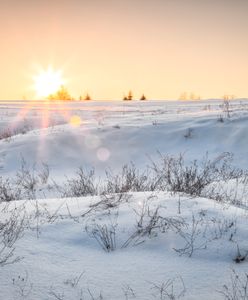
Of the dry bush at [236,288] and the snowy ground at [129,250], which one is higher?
the snowy ground at [129,250]

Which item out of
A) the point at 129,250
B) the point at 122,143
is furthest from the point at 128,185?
the point at 122,143

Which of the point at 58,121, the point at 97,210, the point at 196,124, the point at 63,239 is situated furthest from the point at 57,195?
the point at 58,121

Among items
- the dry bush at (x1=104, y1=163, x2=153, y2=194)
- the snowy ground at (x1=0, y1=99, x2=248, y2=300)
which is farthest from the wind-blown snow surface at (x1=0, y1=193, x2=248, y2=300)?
the dry bush at (x1=104, y1=163, x2=153, y2=194)

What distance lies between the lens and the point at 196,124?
1195cm

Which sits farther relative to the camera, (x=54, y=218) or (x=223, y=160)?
(x=223, y=160)

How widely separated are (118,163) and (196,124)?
3.02m

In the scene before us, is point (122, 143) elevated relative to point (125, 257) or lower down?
elevated

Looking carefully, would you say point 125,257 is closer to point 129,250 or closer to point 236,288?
point 129,250

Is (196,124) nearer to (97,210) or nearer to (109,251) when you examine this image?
(97,210)

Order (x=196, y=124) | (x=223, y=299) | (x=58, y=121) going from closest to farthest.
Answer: (x=223, y=299), (x=196, y=124), (x=58, y=121)

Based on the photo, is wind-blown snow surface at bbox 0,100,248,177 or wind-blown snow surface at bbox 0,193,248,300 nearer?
wind-blown snow surface at bbox 0,193,248,300

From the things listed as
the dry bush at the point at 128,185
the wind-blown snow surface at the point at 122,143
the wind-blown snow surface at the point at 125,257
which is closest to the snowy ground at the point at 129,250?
the wind-blown snow surface at the point at 125,257

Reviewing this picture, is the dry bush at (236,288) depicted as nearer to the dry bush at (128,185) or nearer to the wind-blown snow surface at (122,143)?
the dry bush at (128,185)

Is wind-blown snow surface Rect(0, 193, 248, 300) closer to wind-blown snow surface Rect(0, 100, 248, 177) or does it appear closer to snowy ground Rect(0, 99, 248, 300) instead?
snowy ground Rect(0, 99, 248, 300)
